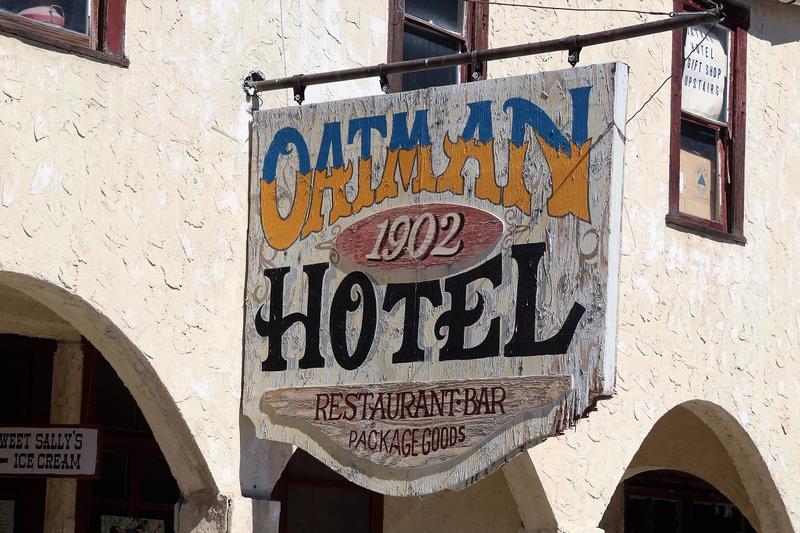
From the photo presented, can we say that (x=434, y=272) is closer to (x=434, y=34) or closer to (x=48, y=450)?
(x=434, y=34)

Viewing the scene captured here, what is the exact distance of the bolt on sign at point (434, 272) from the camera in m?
7.20

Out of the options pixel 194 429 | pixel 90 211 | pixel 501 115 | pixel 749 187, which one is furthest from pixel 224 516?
pixel 749 187

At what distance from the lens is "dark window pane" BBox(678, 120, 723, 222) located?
1105 cm

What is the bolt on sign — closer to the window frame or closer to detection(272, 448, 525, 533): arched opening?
the window frame

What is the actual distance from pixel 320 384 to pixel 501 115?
1.61 m

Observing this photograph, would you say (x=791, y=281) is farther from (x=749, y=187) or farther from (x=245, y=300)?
(x=245, y=300)

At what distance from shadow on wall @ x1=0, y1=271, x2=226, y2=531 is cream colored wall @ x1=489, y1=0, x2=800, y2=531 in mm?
2329

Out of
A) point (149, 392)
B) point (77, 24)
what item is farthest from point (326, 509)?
point (77, 24)

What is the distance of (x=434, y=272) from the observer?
757 cm

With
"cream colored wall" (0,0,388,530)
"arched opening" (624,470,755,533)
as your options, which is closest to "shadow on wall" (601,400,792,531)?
"arched opening" (624,470,755,533)

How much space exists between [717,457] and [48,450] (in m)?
5.50

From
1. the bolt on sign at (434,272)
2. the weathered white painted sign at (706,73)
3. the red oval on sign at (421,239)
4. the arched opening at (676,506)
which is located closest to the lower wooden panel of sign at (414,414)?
the bolt on sign at (434,272)

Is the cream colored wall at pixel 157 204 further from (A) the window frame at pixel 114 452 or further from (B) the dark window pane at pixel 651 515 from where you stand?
(B) the dark window pane at pixel 651 515

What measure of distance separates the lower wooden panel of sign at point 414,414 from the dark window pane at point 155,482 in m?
2.67
